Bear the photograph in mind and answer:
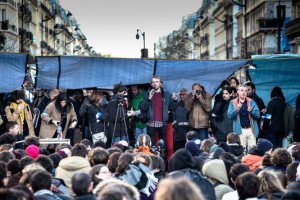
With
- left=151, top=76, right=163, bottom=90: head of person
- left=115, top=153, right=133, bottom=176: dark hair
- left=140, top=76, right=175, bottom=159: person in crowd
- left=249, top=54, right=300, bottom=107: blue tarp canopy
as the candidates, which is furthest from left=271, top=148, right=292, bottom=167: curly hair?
left=249, top=54, right=300, bottom=107: blue tarp canopy

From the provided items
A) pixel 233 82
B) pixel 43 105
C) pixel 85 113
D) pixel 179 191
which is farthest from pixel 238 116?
pixel 179 191

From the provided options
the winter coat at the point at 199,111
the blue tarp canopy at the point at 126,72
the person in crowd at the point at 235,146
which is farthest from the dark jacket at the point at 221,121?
the person in crowd at the point at 235,146

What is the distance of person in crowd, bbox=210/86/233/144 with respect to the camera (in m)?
17.1

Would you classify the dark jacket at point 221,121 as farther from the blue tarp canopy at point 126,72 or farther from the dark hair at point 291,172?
the dark hair at point 291,172

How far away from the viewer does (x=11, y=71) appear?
A: 58.2 feet

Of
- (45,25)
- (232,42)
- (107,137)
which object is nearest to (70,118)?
(107,137)

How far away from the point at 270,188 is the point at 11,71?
34.9ft

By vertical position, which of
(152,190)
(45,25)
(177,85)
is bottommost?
(152,190)

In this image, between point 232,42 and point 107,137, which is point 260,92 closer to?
point 107,137

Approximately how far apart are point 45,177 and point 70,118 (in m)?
9.60

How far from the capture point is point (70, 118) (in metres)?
17.5

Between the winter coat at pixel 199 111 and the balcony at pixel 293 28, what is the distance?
123 ft

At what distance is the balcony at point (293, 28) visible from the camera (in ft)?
179

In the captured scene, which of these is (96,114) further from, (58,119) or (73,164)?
(73,164)
